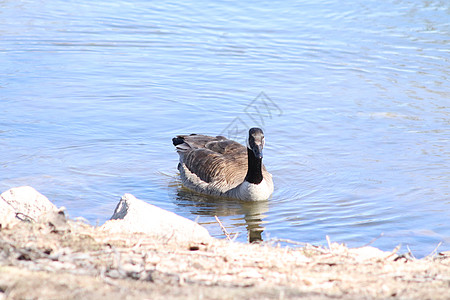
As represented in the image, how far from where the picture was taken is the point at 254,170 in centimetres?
995

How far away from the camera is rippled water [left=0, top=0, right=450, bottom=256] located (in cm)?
941

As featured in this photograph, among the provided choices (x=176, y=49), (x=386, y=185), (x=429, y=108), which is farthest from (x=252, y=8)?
(x=386, y=185)

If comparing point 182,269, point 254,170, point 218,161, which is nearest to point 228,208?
point 254,170

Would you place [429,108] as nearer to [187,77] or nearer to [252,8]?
[187,77]

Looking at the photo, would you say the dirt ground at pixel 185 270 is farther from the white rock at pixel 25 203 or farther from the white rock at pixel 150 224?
the white rock at pixel 25 203

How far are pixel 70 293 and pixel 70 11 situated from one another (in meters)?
16.8

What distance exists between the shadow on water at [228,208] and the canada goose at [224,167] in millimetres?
101

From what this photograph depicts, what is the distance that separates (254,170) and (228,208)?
2.22 ft

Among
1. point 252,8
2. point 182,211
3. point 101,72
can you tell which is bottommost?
point 182,211

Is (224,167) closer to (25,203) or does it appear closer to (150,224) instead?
(150,224)

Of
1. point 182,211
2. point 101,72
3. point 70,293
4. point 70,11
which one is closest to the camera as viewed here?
point 70,293

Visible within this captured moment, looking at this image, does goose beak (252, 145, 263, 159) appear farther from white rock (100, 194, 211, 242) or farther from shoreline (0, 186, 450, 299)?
shoreline (0, 186, 450, 299)

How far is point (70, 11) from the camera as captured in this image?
1988 centimetres

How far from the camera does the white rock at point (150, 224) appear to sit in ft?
20.9
